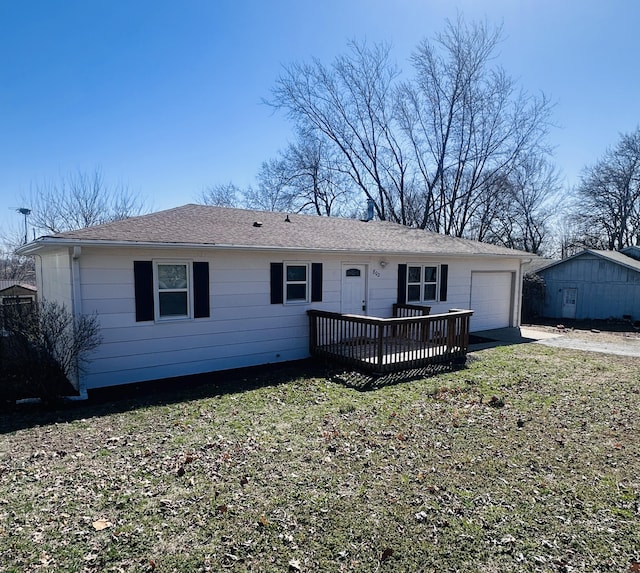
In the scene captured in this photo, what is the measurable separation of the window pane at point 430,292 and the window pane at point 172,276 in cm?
738

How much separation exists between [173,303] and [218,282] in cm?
101

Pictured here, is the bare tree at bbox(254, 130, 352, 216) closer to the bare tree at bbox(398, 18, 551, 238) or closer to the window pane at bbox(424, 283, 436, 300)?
the bare tree at bbox(398, 18, 551, 238)

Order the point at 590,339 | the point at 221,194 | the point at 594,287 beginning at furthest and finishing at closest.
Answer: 1. the point at 221,194
2. the point at 594,287
3. the point at 590,339

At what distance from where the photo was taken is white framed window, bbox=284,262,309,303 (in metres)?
9.66

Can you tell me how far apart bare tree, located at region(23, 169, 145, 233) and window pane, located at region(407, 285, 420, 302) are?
Answer: 72.6 ft

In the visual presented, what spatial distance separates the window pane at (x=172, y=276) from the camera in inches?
317

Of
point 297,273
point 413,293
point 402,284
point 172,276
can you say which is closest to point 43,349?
point 172,276

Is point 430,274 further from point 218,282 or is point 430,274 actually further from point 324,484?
point 324,484

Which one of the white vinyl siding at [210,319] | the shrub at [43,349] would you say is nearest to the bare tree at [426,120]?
the white vinyl siding at [210,319]


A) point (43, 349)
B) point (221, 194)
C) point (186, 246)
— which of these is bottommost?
point (43, 349)

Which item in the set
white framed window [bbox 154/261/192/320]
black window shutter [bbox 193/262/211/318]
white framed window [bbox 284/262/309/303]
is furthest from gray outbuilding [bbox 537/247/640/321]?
white framed window [bbox 154/261/192/320]

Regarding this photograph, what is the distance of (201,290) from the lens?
8391mm

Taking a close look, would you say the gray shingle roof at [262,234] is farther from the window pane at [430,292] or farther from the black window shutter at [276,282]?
the window pane at [430,292]

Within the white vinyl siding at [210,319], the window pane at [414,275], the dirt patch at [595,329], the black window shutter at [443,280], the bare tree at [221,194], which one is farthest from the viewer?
the bare tree at [221,194]
